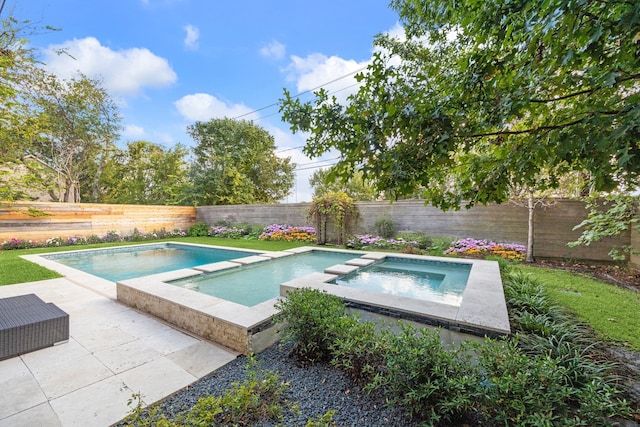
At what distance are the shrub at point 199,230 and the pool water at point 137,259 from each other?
3357 mm

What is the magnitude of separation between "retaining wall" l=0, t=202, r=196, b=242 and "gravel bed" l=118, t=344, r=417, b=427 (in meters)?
10.8

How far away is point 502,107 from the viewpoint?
136 centimetres

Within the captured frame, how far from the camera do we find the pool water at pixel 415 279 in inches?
189

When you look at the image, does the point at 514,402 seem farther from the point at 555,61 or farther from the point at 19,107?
the point at 19,107

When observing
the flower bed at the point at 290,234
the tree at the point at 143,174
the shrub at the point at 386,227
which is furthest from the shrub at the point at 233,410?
the tree at the point at 143,174

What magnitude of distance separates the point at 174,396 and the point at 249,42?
11654 mm

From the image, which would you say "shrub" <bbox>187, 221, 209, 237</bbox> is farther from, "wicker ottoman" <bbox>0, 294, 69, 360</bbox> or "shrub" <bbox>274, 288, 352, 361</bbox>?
"shrub" <bbox>274, 288, 352, 361</bbox>

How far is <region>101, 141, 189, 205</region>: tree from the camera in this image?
19.8 m

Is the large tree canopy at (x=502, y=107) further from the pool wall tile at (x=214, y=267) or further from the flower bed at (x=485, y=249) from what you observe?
the flower bed at (x=485, y=249)

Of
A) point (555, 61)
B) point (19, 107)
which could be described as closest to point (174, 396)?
point (555, 61)

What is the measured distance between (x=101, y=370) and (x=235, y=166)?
666 inches

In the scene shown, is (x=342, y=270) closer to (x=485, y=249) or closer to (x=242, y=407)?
(x=242, y=407)

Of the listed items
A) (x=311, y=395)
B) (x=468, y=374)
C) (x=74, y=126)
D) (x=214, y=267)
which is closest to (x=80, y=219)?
(x=74, y=126)

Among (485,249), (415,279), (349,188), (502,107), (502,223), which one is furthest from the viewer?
(349,188)
